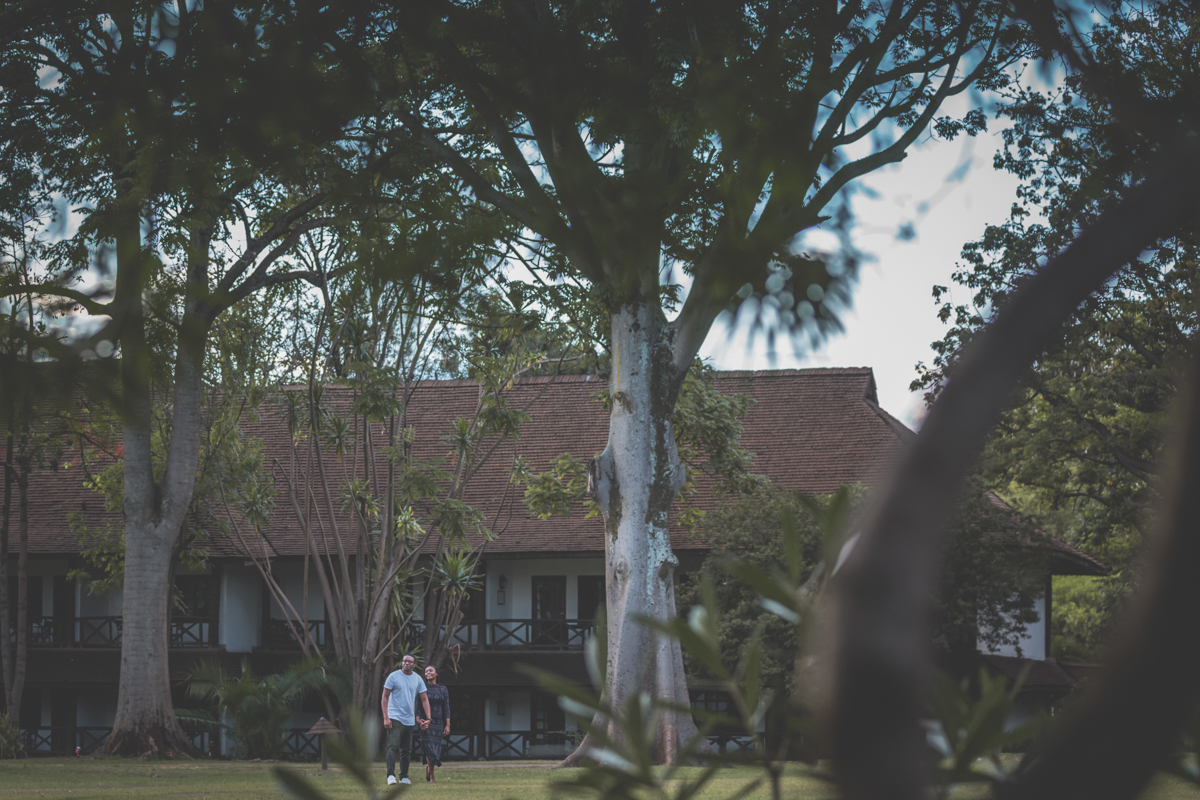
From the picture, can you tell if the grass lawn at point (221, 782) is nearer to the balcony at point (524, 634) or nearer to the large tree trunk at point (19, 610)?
the large tree trunk at point (19, 610)

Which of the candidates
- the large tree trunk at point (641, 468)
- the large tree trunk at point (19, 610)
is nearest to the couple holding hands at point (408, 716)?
the large tree trunk at point (641, 468)

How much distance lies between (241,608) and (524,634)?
678 centimetres

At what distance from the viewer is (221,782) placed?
12719 mm

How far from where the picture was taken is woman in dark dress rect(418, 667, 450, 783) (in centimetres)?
1366

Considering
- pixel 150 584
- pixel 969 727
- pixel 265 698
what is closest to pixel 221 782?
pixel 265 698

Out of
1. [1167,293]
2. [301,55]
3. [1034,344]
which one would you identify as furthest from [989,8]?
[1167,293]

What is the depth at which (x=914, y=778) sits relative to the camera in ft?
2.90

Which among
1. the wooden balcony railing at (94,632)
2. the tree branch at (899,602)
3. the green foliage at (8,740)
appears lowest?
the green foliage at (8,740)

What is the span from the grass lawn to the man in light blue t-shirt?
431 mm

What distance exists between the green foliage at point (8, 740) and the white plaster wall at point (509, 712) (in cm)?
995

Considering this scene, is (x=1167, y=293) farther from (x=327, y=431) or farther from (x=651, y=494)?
(x=327, y=431)

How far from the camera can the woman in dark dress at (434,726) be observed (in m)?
13.7

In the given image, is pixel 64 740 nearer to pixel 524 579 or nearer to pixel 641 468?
pixel 524 579

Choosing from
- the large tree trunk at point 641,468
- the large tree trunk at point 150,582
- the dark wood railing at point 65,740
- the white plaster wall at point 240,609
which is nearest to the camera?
the large tree trunk at point 641,468
